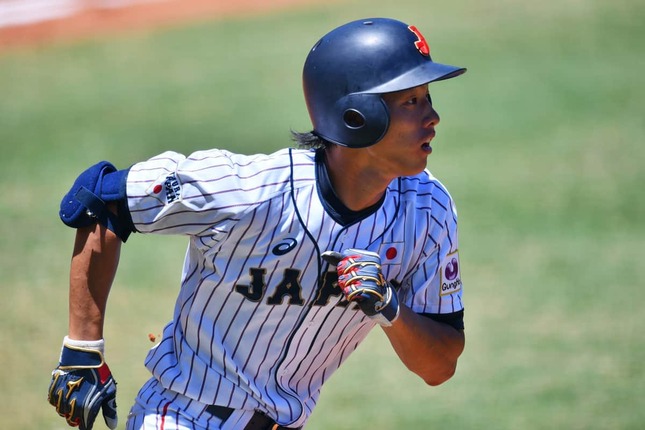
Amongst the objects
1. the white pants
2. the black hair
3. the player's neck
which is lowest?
the white pants

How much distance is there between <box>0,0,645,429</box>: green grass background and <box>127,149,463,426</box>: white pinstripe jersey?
238 cm

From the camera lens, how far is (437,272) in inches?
153

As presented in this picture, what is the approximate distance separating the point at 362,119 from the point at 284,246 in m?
0.52

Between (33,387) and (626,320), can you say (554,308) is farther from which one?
(33,387)

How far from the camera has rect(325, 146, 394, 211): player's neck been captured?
374 centimetres

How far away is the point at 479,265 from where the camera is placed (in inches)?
329

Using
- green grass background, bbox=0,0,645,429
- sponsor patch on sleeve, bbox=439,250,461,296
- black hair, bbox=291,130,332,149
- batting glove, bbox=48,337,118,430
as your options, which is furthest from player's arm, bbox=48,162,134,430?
green grass background, bbox=0,0,645,429

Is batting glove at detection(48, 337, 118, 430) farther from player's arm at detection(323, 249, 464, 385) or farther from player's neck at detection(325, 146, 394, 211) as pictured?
player's neck at detection(325, 146, 394, 211)

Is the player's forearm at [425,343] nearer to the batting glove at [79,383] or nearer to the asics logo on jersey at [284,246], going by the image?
the asics logo on jersey at [284,246]

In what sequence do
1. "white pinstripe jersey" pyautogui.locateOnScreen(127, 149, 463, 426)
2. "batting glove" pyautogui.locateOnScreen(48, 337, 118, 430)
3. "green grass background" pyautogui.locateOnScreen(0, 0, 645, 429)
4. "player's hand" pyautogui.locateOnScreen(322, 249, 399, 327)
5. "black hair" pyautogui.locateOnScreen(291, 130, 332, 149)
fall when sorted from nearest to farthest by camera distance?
"player's hand" pyautogui.locateOnScreen(322, 249, 399, 327), "white pinstripe jersey" pyautogui.locateOnScreen(127, 149, 463, 426), "batting glove" pyautogui.locateOnScreen(48, 337, 118, 430), "black hair" pyautogui.locateOnScreen(291, 130, 332, 149), "green grass background" pyautogui.locateOnScreen(0, 0, 645, 429)

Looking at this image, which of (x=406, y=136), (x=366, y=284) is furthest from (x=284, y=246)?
(x=406, y=136)

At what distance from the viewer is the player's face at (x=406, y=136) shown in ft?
12.0

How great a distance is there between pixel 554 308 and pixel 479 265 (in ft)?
3.05

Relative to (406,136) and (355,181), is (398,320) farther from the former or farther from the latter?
(406,136)
